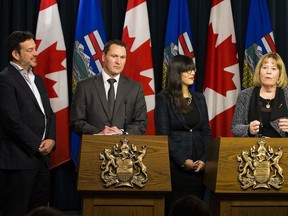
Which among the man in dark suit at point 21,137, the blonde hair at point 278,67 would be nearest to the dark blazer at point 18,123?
the man in dark suit at point 21,137

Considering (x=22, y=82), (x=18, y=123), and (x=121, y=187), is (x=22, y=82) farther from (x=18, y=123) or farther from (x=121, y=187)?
(x=121, y=187)

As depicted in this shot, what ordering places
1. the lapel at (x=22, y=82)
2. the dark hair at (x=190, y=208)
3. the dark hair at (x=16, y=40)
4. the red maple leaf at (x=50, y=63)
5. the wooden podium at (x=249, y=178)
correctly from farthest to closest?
the red maple leaf at (x=50, y=63)
the dark hair at (x=16, y=40)
the lapel at (x=22, y=82)
the wooden podium at (x=249, y=178)
the dark hair at (x=190, y=208)

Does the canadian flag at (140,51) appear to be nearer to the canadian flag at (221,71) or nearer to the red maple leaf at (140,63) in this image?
the red maple leaf at (140,63)

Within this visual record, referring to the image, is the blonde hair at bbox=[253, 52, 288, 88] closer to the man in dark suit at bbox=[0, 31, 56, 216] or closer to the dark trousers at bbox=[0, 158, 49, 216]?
the man in dark suit at bbox=[0, 31, 56, 216]

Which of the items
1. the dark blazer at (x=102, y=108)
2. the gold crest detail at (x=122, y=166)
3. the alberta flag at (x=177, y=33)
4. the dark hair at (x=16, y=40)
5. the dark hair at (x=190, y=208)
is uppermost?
the alberta flag at (x=177, y=33)

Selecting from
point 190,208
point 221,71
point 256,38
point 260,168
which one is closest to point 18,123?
point 260,168

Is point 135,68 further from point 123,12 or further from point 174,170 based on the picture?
point 174,170

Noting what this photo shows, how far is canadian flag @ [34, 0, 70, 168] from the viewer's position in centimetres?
580

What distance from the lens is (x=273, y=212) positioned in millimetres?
3709

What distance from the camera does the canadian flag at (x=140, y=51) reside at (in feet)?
19.4

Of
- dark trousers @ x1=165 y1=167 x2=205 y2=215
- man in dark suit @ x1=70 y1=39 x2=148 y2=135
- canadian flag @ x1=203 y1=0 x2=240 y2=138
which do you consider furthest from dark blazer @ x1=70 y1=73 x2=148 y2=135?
canadian flag @ x1=203 y1=0 x2=240 y2=138

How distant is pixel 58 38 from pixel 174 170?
7.19 feet

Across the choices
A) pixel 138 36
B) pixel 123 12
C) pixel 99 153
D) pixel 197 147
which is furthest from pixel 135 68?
pixel 99 153

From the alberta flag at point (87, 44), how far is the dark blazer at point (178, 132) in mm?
1535
